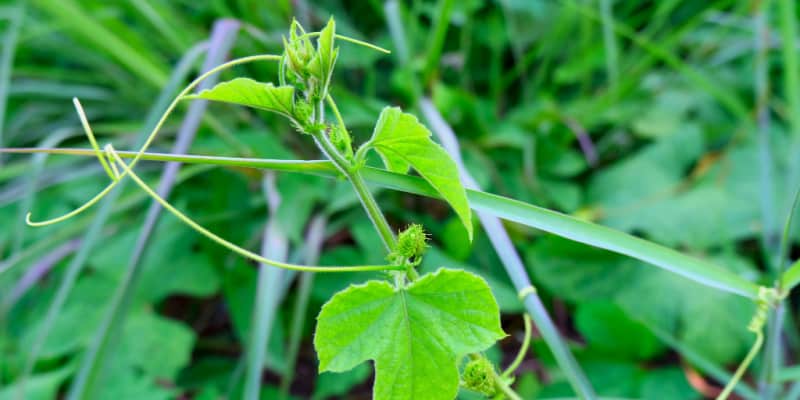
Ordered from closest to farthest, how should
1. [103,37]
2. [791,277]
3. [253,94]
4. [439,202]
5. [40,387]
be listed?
[253,94] < [791,277] < [40,387] < [103,37] < [439,202]

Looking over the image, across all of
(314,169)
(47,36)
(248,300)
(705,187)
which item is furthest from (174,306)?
(705,187)

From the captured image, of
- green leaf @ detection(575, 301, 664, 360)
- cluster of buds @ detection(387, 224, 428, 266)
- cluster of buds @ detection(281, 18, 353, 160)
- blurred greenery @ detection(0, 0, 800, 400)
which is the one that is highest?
blurred greenery @ detection(0, 0, 800, 400)

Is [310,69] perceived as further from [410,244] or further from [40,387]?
[40,387]

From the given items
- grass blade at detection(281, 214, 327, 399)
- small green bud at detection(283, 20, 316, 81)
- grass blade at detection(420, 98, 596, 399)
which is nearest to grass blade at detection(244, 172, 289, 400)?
grass blade at detection(281, 214, 327, 399)

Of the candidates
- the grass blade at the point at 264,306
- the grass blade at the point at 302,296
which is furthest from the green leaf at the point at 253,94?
the grass blade at the point at 302,296

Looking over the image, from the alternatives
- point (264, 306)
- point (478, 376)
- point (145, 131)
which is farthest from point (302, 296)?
point (478, 376)

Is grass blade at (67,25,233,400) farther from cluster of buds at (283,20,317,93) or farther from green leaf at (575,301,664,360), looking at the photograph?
green leaf at (575,301,664,360)
